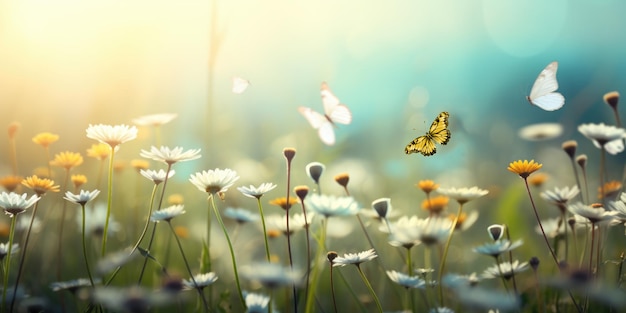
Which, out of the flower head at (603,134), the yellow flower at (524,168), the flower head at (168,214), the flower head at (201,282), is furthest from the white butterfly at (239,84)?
the flower head at (603,134)

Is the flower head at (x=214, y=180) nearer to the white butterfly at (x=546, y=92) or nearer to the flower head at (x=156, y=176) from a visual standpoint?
the flower head at (x=156, y=176)

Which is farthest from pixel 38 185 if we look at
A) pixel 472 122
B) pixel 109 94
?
pixel 472 122

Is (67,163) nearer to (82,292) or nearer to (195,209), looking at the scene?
(82,292)

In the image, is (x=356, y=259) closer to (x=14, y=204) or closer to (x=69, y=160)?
(x=14, y=204)

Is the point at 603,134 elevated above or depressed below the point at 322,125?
below

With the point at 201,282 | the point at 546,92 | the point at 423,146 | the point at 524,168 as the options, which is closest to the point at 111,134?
the point at 201,282

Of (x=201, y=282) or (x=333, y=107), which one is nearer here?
(x=201, y=282)
